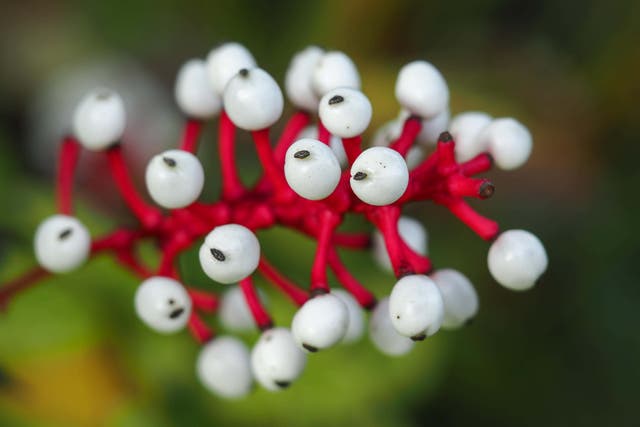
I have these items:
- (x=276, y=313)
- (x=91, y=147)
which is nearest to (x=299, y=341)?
(x=91, y=147)

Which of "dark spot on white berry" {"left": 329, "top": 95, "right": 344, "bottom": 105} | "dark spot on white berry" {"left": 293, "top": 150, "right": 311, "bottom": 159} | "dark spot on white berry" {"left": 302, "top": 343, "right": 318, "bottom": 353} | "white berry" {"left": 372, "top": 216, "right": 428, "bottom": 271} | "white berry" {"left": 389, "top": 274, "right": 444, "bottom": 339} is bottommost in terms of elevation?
"dark spot on white berry" {"left": 302, "top": 343, "right": 318, "bottom": 353}

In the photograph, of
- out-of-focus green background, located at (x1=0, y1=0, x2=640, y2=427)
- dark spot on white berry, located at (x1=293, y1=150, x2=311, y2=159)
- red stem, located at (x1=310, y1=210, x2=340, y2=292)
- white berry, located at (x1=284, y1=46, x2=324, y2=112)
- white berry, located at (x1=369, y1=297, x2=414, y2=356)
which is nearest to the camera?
dark spot on white berry, located at (x1=293, y1=150, x2=311, y2=159)

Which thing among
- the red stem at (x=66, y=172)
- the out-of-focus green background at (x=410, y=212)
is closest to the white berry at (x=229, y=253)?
the red stem at (x=66, y=172)

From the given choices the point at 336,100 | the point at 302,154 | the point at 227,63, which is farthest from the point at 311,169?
the point at 227,63

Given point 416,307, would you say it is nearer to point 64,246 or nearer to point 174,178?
point 174,178

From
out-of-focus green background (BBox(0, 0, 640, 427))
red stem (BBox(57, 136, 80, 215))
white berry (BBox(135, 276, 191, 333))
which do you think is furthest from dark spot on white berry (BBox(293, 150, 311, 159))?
out-of-focus green background (BBox(0, 0, 640, 427))

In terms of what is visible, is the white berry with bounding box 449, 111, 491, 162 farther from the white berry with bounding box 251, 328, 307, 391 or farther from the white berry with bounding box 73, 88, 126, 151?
the white berry with bounding box 73, 88, 126, 151

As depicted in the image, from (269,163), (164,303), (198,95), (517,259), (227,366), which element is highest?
(198,95)
